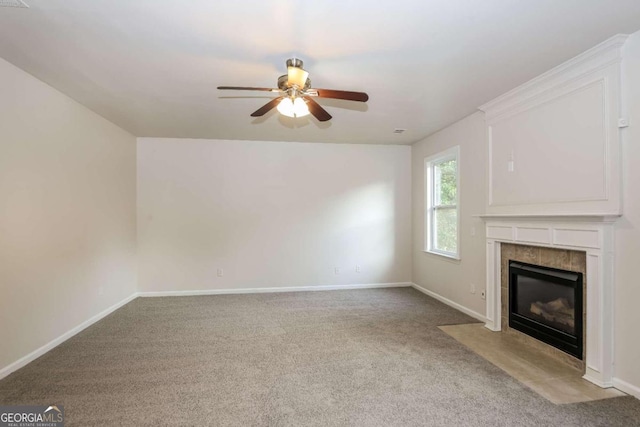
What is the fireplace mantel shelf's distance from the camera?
96.2 inches

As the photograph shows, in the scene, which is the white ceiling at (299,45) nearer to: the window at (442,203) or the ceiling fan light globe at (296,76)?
the ceiling fan light globe at (296,76)

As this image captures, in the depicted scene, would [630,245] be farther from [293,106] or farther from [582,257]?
[293,106]

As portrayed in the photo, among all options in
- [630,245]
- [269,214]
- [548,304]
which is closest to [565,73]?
[630,245]

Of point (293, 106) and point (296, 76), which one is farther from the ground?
point (296, 76)

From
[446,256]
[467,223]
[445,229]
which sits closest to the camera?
[467,223]

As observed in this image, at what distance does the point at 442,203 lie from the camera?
517 cm

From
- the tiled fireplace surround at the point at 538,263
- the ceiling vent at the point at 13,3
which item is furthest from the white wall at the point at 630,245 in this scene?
the ceiling vent at the point at 13,3

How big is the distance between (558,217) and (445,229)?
226cm

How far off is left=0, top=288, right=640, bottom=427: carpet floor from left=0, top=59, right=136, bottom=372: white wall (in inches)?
15.5

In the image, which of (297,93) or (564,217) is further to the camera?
(564,217)

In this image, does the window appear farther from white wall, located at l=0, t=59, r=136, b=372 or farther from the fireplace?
white wall, located at l=0, t=59, r=136, b=372

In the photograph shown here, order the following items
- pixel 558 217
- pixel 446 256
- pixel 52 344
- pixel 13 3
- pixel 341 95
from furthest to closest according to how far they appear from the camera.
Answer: pixel 446 256, pixel 52 344, pixel 558 217, pixel 341 95, pixel 13 3

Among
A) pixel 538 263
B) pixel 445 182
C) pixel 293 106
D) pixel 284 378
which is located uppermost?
pixel 293 106

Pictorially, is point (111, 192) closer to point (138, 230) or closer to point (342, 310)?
point (138, 230)
